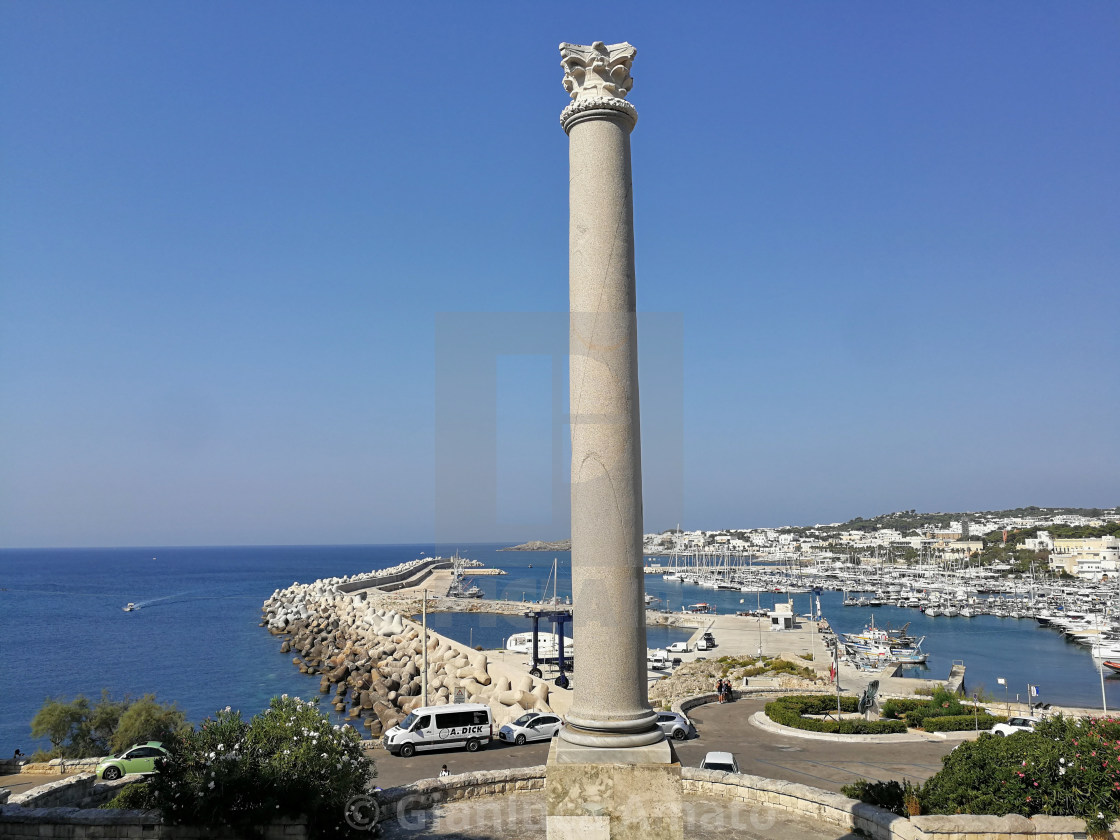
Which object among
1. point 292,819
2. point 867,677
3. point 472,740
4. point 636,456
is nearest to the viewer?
point 636,456

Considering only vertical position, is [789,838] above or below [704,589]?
above

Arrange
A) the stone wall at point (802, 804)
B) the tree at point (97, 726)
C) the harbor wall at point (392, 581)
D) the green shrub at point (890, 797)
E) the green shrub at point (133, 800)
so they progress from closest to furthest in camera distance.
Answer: the stone wall at point (802, 804)
the green shrub at point (890, 797)
the green shrub at point (133, 800)
the tree at point (97, 726)
the harbor wall at point (392, 581)

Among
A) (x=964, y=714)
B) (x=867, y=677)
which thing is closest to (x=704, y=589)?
(x=867, y=677)

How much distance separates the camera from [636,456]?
7.42 meters

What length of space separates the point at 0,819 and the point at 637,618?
9.56m

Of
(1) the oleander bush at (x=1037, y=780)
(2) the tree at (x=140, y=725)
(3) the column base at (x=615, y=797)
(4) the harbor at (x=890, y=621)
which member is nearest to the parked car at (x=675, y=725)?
(1) the oleander bush at (x=1037, y=780)

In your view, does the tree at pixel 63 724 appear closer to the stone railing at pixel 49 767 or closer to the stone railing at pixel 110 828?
the stone railing at pixel 49 767

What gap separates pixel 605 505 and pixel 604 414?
897mm

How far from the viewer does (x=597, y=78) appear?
8.02 metres

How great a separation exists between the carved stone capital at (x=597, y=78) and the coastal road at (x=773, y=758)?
1283cm

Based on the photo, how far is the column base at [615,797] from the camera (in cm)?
650

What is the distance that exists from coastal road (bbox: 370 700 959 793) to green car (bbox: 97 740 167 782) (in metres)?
4.84

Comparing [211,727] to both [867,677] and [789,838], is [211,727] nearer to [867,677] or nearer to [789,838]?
[789,838]

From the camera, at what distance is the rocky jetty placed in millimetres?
31375
